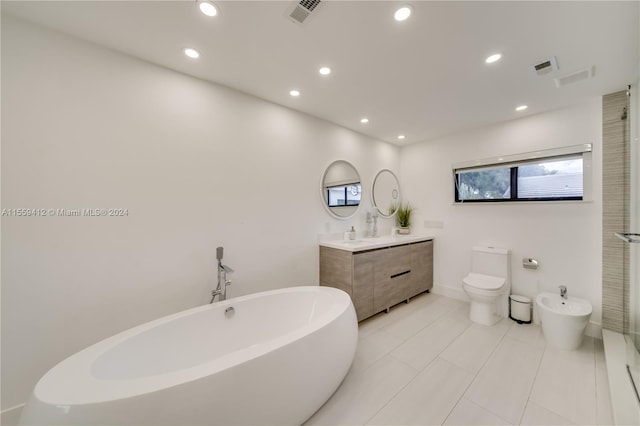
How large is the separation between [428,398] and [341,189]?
221 centimetres

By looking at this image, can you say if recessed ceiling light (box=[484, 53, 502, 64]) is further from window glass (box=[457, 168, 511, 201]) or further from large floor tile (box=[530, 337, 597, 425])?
large floor tile (box=[530, 337, 597, 425])

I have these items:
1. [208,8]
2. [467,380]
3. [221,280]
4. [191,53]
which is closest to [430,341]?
[467,380]

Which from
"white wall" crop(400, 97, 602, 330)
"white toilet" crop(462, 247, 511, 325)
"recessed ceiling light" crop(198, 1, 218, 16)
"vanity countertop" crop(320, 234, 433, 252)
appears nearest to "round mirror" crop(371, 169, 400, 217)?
"white wall" crop(400, 97, 602, 330)

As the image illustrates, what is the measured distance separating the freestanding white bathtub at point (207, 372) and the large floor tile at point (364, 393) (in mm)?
110

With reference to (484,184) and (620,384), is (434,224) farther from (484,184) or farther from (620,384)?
(620,384)

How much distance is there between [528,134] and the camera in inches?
103

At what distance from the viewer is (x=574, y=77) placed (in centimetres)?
185

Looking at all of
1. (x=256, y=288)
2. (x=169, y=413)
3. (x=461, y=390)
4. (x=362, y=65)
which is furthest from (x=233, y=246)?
(x=461, y=390)

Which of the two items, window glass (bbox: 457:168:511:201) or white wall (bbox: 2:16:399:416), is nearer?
white wall (bbox: 2:16:399:416)

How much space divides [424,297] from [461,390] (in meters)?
1.77

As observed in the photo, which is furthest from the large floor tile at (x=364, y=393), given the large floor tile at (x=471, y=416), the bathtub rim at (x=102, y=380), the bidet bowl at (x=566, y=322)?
the bidet bowl at (x=566, y=322)

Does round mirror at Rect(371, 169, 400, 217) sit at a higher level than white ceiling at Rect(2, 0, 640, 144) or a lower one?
lower

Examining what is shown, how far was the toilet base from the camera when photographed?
244 centimetres

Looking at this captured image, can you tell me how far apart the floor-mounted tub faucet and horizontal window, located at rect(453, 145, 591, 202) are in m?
3.18
